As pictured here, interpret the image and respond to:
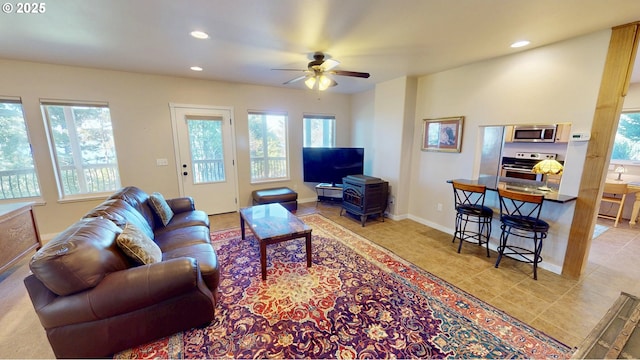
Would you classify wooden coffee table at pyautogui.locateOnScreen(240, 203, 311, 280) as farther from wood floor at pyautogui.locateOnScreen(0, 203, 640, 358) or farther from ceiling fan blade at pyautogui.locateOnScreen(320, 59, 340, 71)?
ceiling fan blade at pyautogui.locateOnScreen(320, 59, 340, 71)

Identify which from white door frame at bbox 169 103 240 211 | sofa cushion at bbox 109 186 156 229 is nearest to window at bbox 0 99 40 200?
white door frame at bbox 169 103 240 211

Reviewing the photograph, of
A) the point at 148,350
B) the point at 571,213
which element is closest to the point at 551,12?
the point at 571,213

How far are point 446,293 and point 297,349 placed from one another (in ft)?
4.94

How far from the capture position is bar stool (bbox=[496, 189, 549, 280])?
2422 millimetres

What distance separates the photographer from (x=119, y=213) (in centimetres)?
219

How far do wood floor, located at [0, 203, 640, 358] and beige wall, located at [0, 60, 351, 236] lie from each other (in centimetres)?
139

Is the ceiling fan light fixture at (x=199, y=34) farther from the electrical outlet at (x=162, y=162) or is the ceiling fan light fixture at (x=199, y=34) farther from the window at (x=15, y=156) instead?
the window at (x=15, y=156)

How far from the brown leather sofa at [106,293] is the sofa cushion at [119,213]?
0.56ft

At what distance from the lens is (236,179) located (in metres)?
4.68

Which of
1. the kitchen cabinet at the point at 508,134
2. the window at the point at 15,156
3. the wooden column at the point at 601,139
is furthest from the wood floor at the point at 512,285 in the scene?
the kitchen cabinet at the point at 508,134

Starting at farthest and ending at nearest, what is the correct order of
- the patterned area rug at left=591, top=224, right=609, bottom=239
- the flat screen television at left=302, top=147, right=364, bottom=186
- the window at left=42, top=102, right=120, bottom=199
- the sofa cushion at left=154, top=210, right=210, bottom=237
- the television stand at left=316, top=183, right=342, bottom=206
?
the television stand at left=316, top=183, right=342, bottom=206 → the flat screen television at left=302, top=147, right=364, bottom=186 → the patterned area rug at left=591, top=224, right=609, bottom=239 → the window at left=42, top=102, right=120, bottom=199 → the sofa cushion at left=154, top=210, right=210, bottom=237

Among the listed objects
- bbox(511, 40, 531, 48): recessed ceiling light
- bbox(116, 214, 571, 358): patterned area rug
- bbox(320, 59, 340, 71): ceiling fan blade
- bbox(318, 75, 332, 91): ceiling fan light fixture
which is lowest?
bbox(116, 214, 571, 358): patterned area rug

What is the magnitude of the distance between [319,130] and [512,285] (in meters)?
4.33

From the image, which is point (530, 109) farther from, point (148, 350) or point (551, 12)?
point (148, 350)
